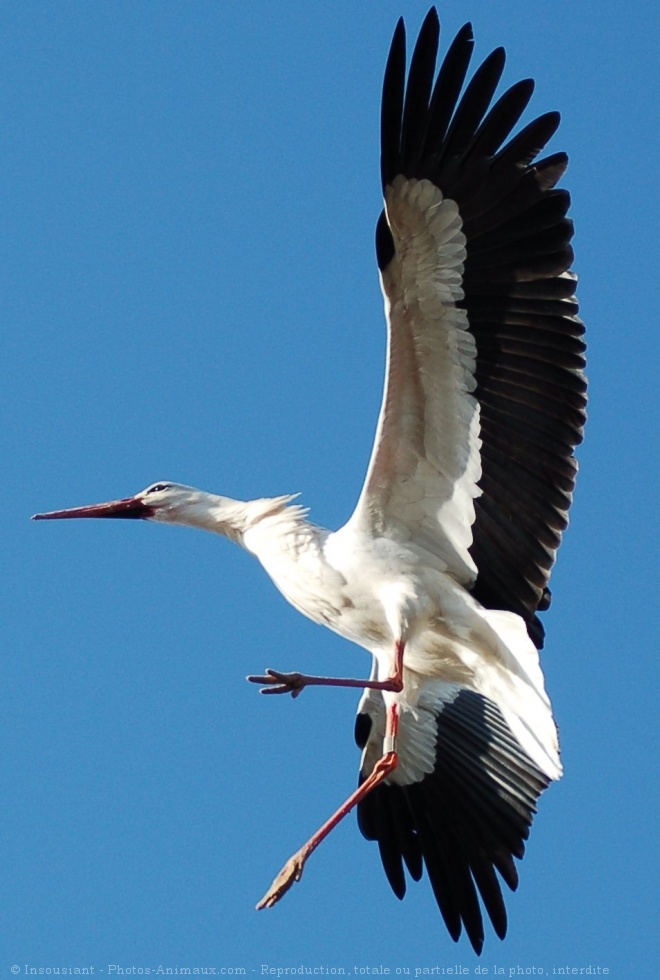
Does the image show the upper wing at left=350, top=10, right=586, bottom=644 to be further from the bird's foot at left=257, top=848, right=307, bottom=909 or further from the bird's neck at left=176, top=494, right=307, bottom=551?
the bird's foot at left=257, top=848, right=307, bottom=909

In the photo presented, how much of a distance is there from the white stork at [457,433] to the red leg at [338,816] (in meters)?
0.01

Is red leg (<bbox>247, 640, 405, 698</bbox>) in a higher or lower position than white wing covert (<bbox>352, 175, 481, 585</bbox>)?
lower

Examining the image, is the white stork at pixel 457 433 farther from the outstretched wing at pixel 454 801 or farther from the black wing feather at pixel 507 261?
the outstretched wing at pixel 454 801

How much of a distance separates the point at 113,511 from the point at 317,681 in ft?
8.76

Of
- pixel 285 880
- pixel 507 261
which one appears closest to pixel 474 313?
pixel 507 261

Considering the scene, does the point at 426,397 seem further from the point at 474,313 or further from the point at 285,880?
the point at 285,880

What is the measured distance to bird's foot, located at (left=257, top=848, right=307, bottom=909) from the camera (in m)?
10.6

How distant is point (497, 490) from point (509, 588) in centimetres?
61

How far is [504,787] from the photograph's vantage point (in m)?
12.1

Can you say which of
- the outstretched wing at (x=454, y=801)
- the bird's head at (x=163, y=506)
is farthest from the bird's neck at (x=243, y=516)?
the outstretched wing at (x=454, y=801)

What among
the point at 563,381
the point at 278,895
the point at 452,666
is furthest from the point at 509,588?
the point at 278,895

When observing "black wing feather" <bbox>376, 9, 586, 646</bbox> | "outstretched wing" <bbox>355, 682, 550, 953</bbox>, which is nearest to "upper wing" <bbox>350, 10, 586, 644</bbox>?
"black wing feather" <bbox>376, 9, 586, 646</bbox>

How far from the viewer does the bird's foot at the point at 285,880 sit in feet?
34.7

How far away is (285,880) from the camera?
10625 millimetres
